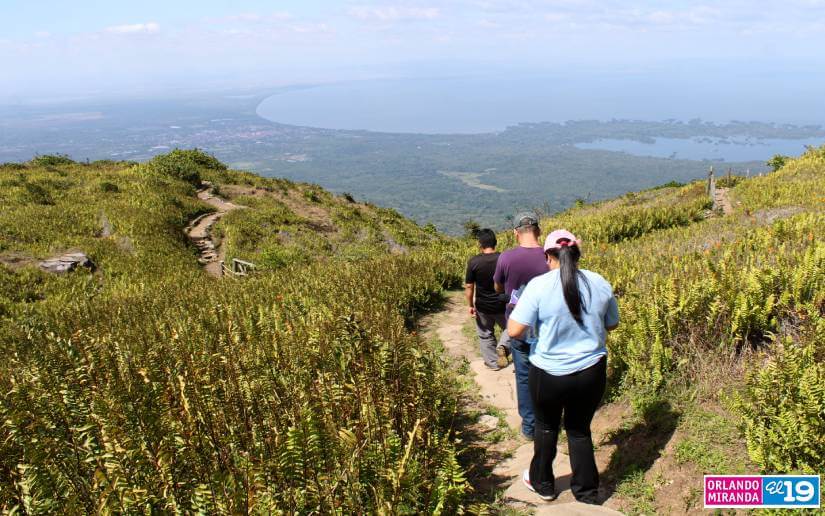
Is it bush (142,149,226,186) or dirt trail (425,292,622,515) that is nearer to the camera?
dirt trail (425,292,622,515)

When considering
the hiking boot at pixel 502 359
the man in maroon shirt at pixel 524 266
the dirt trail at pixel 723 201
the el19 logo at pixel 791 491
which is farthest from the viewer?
the dirt trail at pixel 723 201

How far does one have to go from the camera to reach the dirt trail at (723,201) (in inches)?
794

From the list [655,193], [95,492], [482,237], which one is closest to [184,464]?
[95,492]

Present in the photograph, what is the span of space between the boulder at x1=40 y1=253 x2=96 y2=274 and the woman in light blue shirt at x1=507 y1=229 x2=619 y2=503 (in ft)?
63.7

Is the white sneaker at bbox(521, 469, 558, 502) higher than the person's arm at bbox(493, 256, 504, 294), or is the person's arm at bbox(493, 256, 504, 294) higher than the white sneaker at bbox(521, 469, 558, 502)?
the person's arm at bbox(493, 256, 504, 294)

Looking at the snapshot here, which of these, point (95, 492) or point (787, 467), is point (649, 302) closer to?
point (787, 467)

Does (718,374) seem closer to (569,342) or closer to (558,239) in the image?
(569,342)

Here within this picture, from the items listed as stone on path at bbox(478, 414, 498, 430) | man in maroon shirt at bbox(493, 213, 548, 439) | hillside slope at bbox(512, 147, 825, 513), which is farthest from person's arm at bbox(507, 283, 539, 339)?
stone on path at bbox(478, 414, 498, 430)

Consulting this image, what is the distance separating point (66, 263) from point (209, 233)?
7084mm

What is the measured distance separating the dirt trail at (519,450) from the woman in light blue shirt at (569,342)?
247mm

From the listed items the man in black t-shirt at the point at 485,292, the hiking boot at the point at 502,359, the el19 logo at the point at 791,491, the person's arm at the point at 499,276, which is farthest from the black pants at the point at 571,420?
the hiking boot at the point at 502,359

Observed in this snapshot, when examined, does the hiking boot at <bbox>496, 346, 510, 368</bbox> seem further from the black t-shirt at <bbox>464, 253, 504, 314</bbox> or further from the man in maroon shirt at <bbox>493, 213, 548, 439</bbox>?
the man in maroon shirt at <bbox>493, 213, 548, 439</bbox>

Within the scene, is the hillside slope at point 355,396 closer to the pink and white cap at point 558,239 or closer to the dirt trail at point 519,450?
the dirt trail at point 519,450

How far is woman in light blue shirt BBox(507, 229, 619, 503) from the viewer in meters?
3.58
